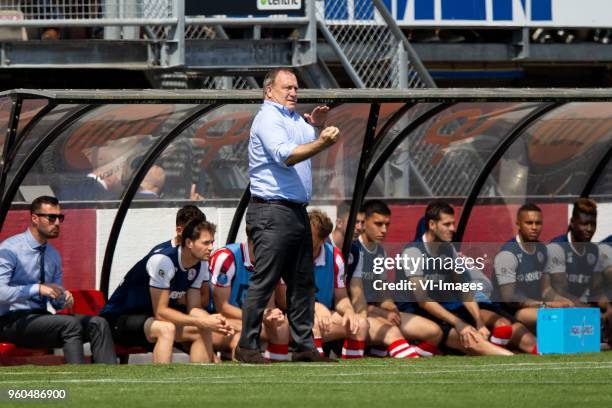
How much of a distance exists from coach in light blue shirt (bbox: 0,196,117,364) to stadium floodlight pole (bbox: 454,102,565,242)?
358 centimetres

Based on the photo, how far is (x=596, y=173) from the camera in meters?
13.8

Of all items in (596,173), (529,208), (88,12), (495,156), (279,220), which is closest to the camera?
(279,220)

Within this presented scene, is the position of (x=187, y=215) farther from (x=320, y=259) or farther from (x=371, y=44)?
(x=371, y=44)

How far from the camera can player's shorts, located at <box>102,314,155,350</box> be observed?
1145cm

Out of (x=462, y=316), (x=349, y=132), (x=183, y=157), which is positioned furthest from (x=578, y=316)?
(x=183, y=157)

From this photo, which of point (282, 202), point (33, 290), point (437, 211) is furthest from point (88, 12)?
point (282, 202)

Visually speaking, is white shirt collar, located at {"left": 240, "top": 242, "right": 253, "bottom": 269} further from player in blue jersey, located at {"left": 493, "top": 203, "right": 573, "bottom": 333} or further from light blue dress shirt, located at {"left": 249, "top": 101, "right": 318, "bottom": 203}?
player in blue jersey, located at {"left": 493, "top": 203, "right": 573, "bottom": 333}

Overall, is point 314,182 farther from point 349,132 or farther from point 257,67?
point 257,67

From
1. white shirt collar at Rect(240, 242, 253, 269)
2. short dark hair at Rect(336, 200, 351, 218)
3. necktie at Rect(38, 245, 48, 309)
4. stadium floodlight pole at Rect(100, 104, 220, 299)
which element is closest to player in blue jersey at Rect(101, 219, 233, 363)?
white shirt collar at Rect(240, 242, 253, 269)

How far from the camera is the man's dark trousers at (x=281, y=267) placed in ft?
34.0

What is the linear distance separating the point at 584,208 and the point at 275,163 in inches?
144

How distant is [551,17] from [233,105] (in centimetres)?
890

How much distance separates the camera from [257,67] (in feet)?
55.0

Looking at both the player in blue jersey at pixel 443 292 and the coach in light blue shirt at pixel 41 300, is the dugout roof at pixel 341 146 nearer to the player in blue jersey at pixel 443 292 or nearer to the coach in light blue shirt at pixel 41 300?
the coach in light blue shirt at pixel 41 300
